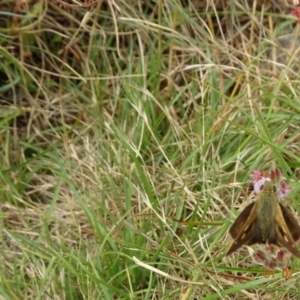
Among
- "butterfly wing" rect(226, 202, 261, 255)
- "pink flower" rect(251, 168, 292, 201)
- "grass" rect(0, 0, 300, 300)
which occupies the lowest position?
"grass" rect(0, 0, 300, 300)

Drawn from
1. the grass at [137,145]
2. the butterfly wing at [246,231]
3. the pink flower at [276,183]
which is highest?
the pink flower at [276,183]

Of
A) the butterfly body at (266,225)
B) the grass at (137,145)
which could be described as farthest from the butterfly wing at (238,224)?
the grass at (137,145)

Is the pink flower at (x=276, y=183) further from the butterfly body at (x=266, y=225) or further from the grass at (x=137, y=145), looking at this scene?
the grass at (x=137, y=145)

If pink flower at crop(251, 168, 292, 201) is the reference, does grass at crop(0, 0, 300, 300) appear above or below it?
below

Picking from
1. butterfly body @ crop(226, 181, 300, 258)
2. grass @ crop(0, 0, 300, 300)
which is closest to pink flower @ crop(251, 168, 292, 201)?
butterfly body @ crop(226, 181, 300, 258)

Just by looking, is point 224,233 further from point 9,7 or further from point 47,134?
point 9,7

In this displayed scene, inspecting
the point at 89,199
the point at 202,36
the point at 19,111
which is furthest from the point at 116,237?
the point at 202,36

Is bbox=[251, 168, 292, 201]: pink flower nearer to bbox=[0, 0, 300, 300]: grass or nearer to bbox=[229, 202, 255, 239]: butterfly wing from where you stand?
bbox=[229, 202, 255, 239]: butterfly wing
